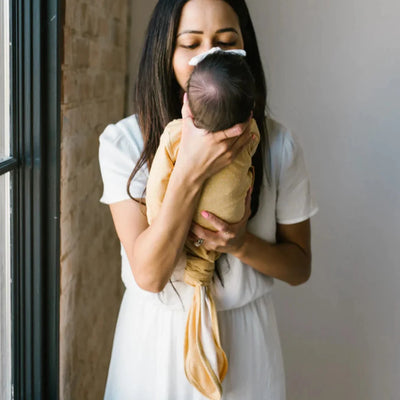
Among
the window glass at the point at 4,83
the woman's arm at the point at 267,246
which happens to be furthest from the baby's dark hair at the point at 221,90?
the window glass at the point at 4,83

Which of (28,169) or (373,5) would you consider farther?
(373,5)

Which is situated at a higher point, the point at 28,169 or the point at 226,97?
the point at 226,97

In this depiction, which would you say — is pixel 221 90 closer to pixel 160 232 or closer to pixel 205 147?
pixel 205 147

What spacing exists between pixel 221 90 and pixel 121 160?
0.42 m

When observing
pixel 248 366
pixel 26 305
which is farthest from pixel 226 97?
pixel 26 305

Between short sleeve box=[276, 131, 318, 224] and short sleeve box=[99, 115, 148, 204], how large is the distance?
1.14 ft

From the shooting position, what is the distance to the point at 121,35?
254cm

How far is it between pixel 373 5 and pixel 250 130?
124cm

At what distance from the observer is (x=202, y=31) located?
61.4 inches

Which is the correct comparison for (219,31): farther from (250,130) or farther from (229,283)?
(229,283)

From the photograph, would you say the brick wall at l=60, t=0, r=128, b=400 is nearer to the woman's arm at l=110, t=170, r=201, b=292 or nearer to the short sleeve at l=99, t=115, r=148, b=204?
the short sleeve at l=99, t=115, r=148, b=204

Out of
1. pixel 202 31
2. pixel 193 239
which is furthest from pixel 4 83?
pixel 193 239

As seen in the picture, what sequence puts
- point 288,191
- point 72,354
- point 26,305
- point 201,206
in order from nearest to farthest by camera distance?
point 201,206 → point 288,191 → point 26,305 → point 72,354

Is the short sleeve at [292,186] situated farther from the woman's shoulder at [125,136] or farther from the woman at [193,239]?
the woman's shoulder at [125,136]
